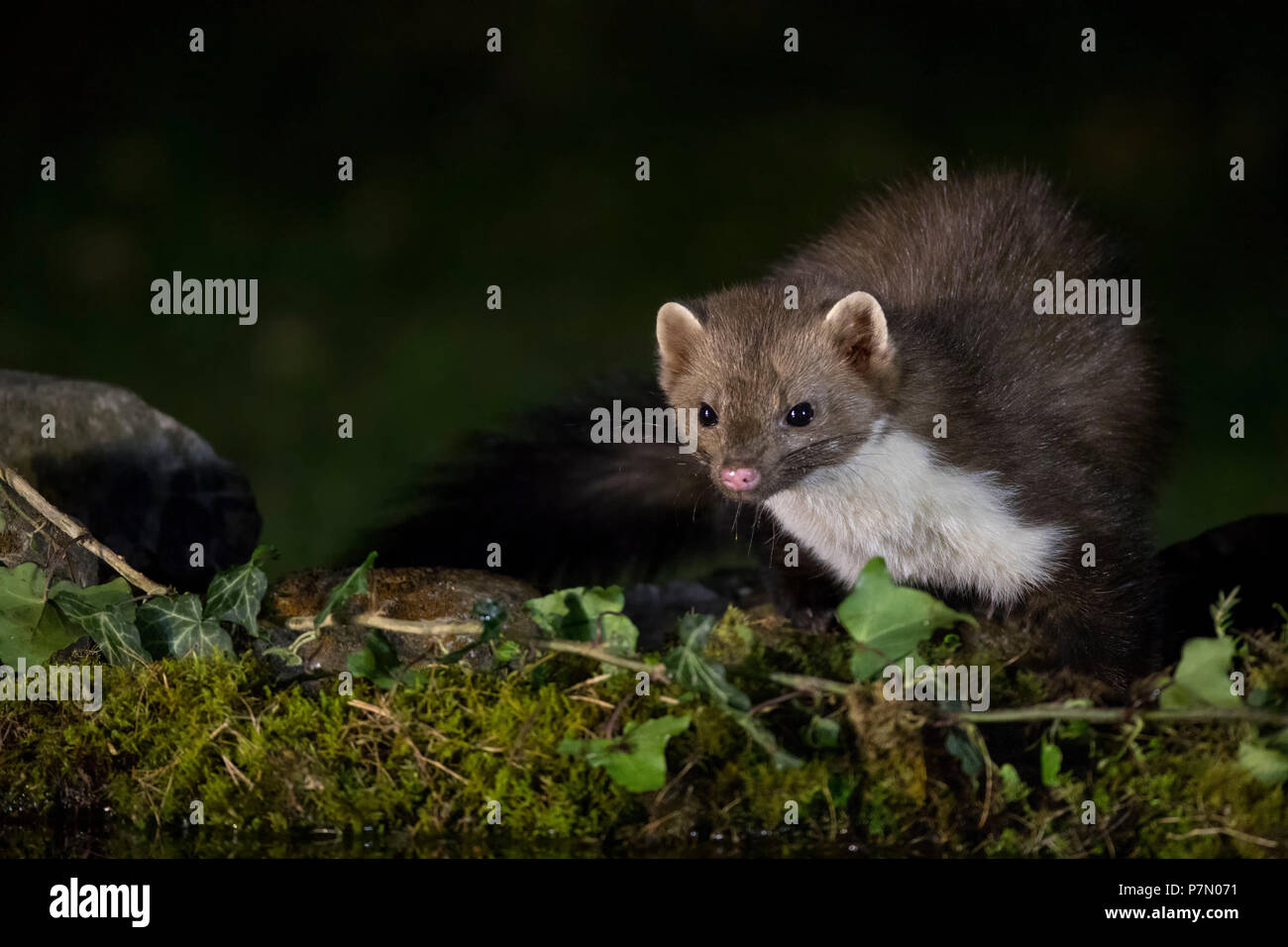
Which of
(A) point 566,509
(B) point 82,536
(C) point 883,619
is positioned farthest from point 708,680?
(A) point 566,509

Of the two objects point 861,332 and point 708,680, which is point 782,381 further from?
point 708,680

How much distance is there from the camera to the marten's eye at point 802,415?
101 inches

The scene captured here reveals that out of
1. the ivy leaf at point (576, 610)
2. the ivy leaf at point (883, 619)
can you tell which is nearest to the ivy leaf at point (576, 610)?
the ivy leaf at point (576, 610)

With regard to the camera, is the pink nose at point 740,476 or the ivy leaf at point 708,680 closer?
the ivy leaf at point 708,680

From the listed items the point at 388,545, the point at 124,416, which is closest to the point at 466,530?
the point at 388,545

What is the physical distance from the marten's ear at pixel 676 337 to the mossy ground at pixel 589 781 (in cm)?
74

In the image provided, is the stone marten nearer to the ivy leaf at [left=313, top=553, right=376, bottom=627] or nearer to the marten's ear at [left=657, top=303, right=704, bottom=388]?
the marten's ear at [left=657, top=303, right=704, bottom=388]

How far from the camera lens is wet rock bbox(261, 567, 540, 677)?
7.76ft

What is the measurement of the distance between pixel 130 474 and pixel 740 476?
1496 millimetres

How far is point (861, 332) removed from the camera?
258 centimetres

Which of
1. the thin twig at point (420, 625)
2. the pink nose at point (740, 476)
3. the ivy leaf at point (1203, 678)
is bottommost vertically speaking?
the ivy leaf at point (1203, 678)

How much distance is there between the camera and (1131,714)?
1920 millimetres

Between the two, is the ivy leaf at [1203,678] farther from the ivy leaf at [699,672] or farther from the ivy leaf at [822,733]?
the ivy leaf at [699,672]

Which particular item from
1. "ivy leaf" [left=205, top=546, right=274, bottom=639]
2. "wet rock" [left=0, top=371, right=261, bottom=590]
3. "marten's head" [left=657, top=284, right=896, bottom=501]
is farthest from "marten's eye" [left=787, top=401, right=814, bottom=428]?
"wet rock" [left=0, top=371, right=261, bottom=590]
